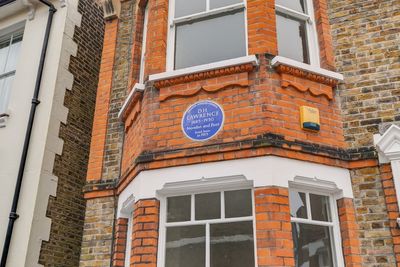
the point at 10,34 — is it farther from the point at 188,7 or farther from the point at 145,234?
the point at 145,234

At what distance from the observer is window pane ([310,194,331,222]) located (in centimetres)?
463

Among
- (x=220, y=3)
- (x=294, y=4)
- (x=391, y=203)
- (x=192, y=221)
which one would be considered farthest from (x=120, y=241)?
(x=294, y=4)

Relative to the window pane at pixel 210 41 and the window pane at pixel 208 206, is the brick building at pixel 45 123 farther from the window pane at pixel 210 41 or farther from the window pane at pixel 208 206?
the window pane at pixel 208 206

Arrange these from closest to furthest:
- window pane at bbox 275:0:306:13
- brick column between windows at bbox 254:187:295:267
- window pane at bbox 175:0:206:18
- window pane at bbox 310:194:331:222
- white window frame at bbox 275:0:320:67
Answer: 1. brick column between windows at bbox 254:187:295:267
2. window pane at bbox 310:194:331:222
3. white window frame at bbox 275:0:320:67
4. window pane at bbox 275:0:306:13
5. window pane at bbox 175:0:206:18

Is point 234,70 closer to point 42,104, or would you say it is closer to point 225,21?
point 225,21

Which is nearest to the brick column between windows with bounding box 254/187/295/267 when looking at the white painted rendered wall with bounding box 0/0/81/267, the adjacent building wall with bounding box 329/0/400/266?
the adjacent building wall with bounding box 329/0/400/266

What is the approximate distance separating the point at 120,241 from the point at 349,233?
2.85m

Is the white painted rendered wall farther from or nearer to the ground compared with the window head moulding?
nearer to the ground

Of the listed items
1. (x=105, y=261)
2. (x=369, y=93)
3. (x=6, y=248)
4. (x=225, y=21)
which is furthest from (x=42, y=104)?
(x=369, y=93)

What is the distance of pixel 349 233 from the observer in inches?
175

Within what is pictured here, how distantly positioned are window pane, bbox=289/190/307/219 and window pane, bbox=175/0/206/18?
111 inches

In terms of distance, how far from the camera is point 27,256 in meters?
5.66

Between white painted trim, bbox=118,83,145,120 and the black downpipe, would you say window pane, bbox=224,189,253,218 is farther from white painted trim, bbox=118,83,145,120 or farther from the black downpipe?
the black downpipe

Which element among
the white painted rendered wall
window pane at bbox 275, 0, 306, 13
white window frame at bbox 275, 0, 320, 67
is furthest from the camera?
the white painted rendered wall
